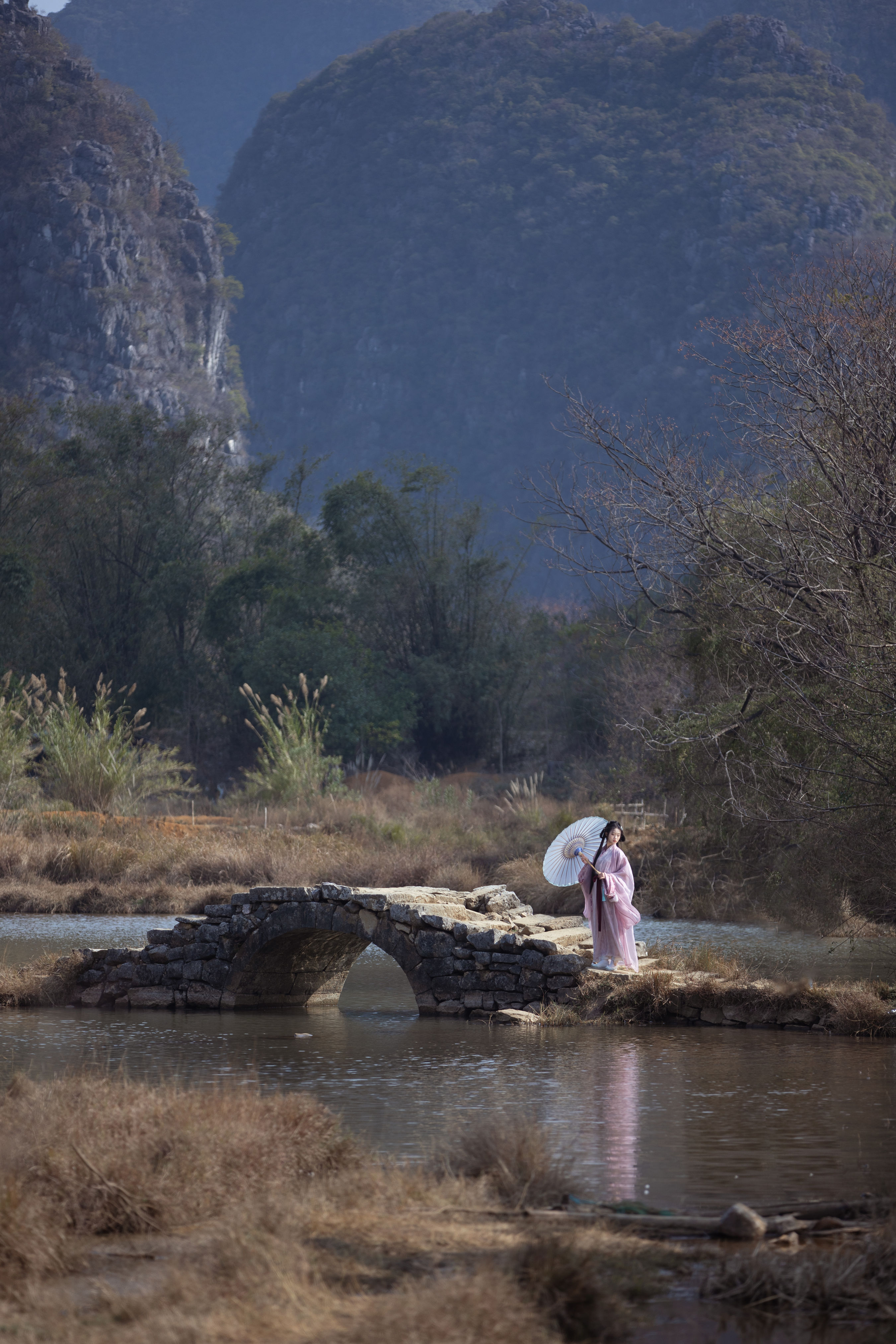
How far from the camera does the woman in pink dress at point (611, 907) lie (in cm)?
1362

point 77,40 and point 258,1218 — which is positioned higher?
point 77,40

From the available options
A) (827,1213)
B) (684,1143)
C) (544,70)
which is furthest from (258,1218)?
(544,70)

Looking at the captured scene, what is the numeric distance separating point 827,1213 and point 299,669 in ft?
113

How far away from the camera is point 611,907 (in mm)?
13578

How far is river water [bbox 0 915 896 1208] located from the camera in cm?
786

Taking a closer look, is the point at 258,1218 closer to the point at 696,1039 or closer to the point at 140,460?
the point at 696,1039

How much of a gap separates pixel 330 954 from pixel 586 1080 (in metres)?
5.74

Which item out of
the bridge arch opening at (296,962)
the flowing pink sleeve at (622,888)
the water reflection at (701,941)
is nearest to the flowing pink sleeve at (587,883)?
the flowing pink sleeve at (622,888)

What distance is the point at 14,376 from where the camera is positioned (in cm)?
6975

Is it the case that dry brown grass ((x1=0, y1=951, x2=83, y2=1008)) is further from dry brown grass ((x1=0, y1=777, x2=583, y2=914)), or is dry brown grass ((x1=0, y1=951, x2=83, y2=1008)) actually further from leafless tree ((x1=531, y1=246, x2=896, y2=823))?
leafless tree ((x1=531, y1=246, x2=896, y2=823))

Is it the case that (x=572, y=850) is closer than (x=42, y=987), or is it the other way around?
(x=572, y=850)

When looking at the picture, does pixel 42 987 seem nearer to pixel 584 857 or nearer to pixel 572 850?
pixel 572 850

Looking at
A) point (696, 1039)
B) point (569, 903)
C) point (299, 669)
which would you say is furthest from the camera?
point (299, 669)

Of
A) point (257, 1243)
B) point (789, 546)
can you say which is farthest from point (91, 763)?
point (257, 1243)
